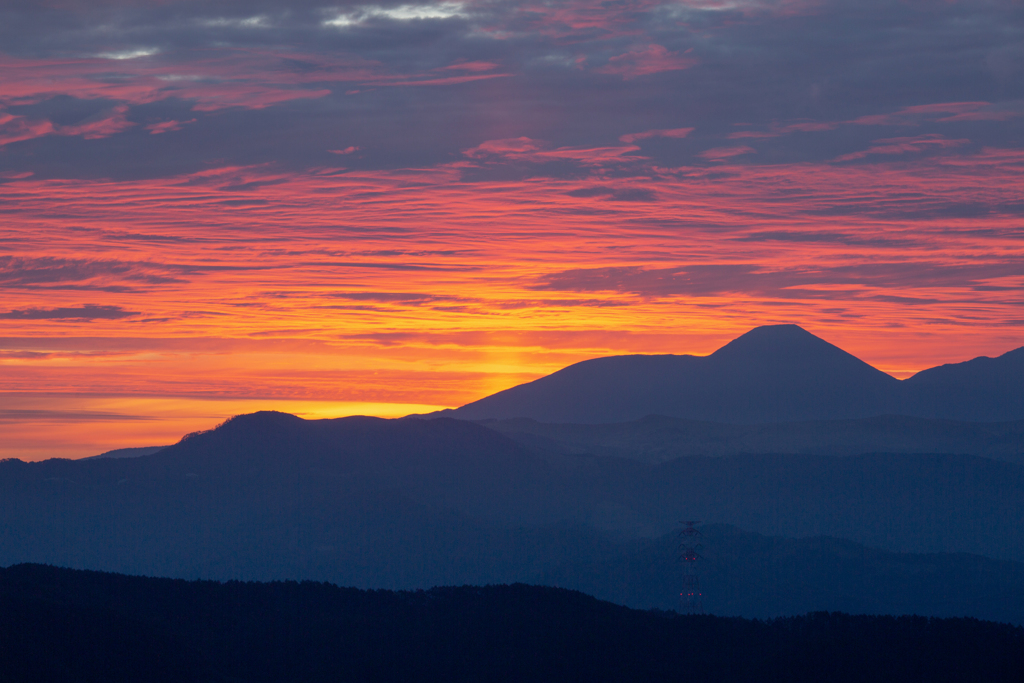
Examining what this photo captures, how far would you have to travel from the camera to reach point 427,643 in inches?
2810

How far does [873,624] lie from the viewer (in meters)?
74.9

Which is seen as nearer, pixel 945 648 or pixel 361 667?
pixel 361 667

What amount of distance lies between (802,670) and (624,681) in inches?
462

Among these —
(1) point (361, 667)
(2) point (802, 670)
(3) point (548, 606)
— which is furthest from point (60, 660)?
(2) point (802, 670)

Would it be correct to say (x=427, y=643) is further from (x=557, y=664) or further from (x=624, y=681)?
(x=624, y=681)

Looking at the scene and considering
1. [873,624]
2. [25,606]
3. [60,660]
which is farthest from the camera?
[873,624]

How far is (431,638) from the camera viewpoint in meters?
72.4

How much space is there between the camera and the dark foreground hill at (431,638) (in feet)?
200

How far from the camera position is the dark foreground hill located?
60875 mm

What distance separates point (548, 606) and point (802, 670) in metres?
20.4

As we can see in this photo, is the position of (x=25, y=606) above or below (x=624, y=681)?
above

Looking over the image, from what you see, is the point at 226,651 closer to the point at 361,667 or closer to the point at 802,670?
the point at 361,667

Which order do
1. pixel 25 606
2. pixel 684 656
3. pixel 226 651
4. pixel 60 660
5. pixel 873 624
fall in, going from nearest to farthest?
pixel 60 660
pixel 25 606
pixel 226 651
pixel 684 656
pixel 873 624

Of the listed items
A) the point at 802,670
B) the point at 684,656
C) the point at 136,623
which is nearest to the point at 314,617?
the point at 136,623
